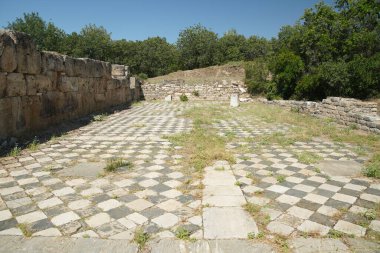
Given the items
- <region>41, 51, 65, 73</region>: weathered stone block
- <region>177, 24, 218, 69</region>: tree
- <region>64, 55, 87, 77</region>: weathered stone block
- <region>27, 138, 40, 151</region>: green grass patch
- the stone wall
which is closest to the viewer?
<region>27, 138, 40, 151</region>: green grass patch

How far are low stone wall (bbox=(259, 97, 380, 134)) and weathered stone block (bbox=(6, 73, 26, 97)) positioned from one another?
30.2ft

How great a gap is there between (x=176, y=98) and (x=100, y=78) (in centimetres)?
992

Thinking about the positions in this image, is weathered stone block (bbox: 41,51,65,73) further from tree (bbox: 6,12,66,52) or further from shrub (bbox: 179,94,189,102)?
tree (bbox: 6,12,66,52)

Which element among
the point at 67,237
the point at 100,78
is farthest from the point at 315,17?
the point at 67,237

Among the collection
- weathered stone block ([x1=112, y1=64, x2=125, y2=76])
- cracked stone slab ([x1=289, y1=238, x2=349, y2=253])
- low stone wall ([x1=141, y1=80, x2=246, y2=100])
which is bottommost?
cracked stone slab ([x1=289, y1=238, x2=349, y2=253])

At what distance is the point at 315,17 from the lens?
2161cm

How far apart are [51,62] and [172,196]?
6.51 m

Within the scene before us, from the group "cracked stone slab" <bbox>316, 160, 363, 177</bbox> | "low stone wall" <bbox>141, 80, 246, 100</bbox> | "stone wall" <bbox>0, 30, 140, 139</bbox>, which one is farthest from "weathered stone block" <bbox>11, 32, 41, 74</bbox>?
"low stone wall" <bbox>141, 80, 246, 100</bbox>

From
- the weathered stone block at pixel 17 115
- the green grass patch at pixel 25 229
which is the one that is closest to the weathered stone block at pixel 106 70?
the weathered stone block at pixel 17 115

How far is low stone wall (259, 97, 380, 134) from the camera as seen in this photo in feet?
27.6

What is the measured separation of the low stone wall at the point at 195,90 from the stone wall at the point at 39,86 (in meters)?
10.0

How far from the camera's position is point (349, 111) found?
9727 millimetres

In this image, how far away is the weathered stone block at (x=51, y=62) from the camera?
793 cm

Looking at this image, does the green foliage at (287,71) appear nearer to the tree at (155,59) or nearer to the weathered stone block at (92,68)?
the weathered stone block at (92,68)
